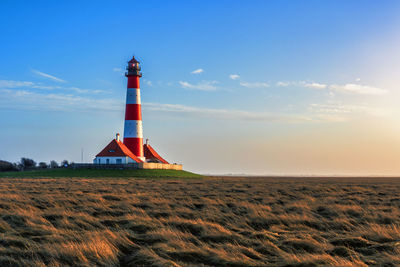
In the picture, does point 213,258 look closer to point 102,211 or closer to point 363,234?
point 363,234

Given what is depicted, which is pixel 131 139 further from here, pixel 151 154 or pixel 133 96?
pixel 151 154

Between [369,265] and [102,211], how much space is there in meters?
9.48

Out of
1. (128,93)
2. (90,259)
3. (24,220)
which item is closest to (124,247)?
(90,259)

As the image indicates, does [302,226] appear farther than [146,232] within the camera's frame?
Yes

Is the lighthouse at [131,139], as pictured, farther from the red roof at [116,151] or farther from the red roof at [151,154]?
the red roof at [151,154]

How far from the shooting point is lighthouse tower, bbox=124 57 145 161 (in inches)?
2298

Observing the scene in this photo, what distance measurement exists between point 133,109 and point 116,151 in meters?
7.07

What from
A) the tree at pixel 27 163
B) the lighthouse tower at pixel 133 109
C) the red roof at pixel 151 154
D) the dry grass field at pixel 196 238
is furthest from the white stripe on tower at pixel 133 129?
the dry grass field at pixel 196 238

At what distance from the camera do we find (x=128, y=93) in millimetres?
58625

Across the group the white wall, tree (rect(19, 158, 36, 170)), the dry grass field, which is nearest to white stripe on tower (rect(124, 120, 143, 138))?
the white wall

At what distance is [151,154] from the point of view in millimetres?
71875

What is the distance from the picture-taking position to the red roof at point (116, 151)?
59.2m

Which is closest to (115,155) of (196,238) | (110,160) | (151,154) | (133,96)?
(110,160)

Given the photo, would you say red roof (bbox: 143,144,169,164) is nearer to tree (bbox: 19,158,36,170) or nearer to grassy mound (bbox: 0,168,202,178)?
grassy mound (bbox: 0,168,202,178)
